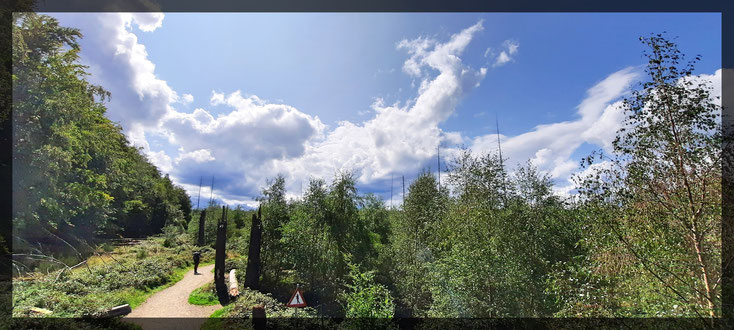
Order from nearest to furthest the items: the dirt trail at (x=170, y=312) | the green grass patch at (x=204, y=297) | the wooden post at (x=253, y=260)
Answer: the dirt trail at (x=170, y=312) < the green grass patch at (x=204, y=297) < the wooden post at (x=253, y=260)

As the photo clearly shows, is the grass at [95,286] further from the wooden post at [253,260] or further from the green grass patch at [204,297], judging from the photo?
the wooden post at [253,260]

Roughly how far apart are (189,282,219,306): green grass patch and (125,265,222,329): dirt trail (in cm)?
27

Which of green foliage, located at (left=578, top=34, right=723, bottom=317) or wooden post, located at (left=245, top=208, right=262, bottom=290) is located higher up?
green foliage, located at (left=578, top=34, right=723, bottom=317)

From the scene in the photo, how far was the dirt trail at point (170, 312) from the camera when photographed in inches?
363

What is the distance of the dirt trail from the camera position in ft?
30.2

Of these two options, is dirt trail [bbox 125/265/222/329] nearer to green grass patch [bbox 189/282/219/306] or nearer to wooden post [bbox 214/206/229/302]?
green grass patch [bbox 189/282/219/306]

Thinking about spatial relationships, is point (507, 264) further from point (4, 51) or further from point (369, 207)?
point (4, 51)

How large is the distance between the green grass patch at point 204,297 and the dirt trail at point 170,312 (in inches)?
10.7

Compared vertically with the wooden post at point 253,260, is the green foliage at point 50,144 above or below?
above

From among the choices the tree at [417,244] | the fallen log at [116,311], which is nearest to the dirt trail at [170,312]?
the fallen log at [116,311]

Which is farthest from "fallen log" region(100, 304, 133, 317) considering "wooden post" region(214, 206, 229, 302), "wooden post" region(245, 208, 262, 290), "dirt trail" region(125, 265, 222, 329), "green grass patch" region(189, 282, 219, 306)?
"wooden post" region(245, 208, 262, 290)

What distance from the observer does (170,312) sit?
34.9ft

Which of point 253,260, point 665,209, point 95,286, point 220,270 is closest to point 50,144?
point 95,286

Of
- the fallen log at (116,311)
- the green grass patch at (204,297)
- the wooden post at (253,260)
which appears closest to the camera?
the fallen log at (116,311)
